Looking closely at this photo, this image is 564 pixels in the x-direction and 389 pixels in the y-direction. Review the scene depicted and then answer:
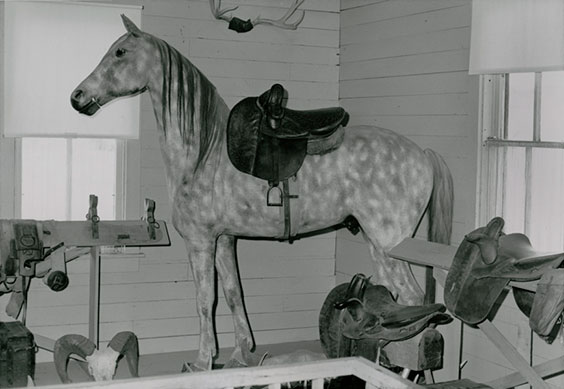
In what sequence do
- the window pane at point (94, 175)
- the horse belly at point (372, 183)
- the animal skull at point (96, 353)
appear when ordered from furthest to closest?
the window pane at point (94, 175) < the horse belly at point (372, 183) < the animal skull at point (96, 353)

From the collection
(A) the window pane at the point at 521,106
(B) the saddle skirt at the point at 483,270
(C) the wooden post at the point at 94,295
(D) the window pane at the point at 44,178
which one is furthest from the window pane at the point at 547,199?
(D) the window pane at the point at 44,178

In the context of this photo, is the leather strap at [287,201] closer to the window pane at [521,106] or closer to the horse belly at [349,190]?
the horse belly at [349,190]

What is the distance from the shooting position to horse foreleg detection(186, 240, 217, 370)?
16.1ft

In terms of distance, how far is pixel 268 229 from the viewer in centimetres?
486

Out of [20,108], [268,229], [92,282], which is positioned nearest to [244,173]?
[268,229]

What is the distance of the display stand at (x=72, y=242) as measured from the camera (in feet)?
15.1

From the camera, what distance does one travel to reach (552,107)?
4.29 meters

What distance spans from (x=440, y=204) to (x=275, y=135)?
105 cm

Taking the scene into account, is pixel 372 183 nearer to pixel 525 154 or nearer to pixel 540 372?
pixel 525 154

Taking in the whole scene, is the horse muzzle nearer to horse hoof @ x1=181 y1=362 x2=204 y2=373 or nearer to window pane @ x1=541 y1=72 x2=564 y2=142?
horse hoof @ x1=181 y1=362 x2=204 y2=373

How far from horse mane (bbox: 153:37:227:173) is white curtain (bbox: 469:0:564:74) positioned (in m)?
1.52

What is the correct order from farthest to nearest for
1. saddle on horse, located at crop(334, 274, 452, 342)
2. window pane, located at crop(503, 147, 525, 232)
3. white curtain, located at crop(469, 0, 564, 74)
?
window pane, located at crop(503, 147, 525, 232)
white curtain, located at crop(469, 0, 564, 74)
saddle on horse, located at crop(334, 274, 452, 342)

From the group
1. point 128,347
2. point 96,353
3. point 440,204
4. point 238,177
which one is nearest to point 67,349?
point 96,353

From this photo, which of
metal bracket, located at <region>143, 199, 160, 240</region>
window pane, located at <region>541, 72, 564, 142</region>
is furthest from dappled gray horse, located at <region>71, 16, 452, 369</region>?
window pane, located at <region>541, 72, 564, 142</region>
